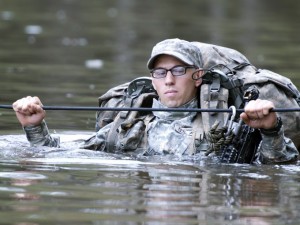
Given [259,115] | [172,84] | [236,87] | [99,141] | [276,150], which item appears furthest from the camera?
[99,141]

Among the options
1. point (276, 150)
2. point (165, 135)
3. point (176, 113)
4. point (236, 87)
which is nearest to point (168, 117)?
point (176, 113)

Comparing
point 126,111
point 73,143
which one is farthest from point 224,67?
point 73,143

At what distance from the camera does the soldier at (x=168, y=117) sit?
10586 millimetres

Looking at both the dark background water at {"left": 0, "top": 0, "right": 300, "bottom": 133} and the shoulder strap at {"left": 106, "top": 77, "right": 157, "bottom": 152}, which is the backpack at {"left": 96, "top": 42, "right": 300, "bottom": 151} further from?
the dark background water at {"left": 0, "top": 0, "right": 300, "bottom": 133}

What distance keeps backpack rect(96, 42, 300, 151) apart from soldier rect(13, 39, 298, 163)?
0.15 ft

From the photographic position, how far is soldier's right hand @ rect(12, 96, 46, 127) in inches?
414

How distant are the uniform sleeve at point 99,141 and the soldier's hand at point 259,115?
1.79 metres

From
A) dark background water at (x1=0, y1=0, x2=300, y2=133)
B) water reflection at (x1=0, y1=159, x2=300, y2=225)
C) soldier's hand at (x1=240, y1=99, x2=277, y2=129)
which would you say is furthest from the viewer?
dark background water at (x1=0, y1=0, x2=300, y2=133)

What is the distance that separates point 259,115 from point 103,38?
17987 mm

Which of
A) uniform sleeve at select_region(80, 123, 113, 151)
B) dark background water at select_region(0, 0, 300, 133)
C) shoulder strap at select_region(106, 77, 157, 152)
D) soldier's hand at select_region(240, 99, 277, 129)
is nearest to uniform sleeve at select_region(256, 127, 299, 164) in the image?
soldier's hand at select_region(240, 99, 277, 129)

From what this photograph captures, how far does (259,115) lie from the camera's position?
381 inches

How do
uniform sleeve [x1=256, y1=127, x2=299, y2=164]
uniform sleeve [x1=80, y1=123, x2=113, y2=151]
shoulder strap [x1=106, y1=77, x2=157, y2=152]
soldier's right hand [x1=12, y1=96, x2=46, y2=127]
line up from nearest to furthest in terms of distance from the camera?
1. uniform sleeve [x1=256, y1=127, x2=299, y2=164]
2. soldier's right hand [x1=12, y1=96, x2=46, y2=127]
3. shoulder strap [x1=106, y1=77, x2=157, y2=152]
4. uniform sleeve [x1=80, y1=123, x2=113, y2=151]

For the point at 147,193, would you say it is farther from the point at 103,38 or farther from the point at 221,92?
the point at 103,38

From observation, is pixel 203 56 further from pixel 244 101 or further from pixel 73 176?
pixel 73 176
